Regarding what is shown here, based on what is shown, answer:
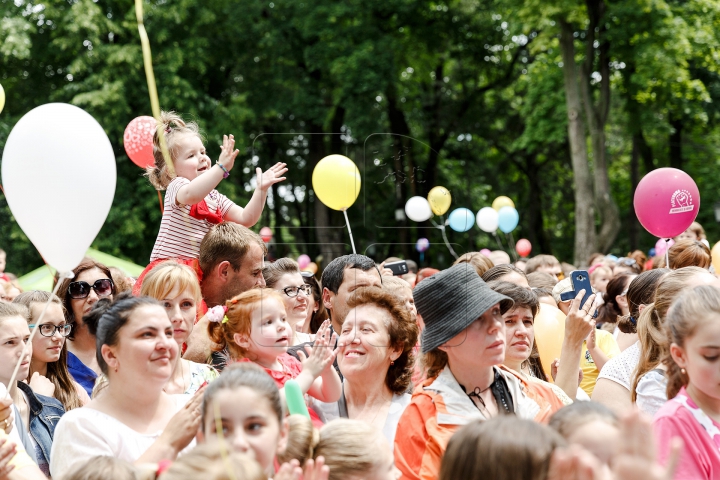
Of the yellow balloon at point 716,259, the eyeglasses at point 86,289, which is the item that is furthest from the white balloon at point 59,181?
the yellow balloon at point 716,259

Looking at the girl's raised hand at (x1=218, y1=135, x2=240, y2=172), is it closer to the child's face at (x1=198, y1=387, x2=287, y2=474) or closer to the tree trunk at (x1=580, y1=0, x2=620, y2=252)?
the child's face at (x1=198, y1=387, x2=287, y2=474)

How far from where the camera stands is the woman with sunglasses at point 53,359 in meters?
3.91

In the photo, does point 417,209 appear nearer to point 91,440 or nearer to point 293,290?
point 293,290

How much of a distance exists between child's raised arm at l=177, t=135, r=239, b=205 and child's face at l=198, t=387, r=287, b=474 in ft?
5.97

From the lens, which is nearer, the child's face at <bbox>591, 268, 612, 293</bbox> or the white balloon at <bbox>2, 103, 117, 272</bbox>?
the white balloon at <bbox>2, 103, 117, 272</bbox>

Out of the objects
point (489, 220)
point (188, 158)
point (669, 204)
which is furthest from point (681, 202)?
point (489, 220)

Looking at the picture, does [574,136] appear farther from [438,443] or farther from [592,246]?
[438,443]

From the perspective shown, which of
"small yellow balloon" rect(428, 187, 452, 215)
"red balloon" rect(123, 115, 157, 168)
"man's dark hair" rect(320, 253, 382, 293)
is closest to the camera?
"man's dark hair" rect(320, 253, 382, 293)

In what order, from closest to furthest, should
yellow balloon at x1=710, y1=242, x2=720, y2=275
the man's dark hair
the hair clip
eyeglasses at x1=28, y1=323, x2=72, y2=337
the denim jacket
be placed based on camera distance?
the denim jacket, the hair clip, eyeglasses at x1=28, y1=323, x2=72, y2=337, the man's dark hair, yellow balloon at x1=710, y1=242, x2=720, y2=275

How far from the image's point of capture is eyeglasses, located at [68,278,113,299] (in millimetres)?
4371

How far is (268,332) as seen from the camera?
3.54 metres

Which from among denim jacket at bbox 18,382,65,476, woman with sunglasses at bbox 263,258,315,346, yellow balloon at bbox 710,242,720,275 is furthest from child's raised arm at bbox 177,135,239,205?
yellow balloon at bbox 710,242,720,275

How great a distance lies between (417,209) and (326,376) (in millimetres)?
4391

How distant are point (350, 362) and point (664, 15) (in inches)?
544
